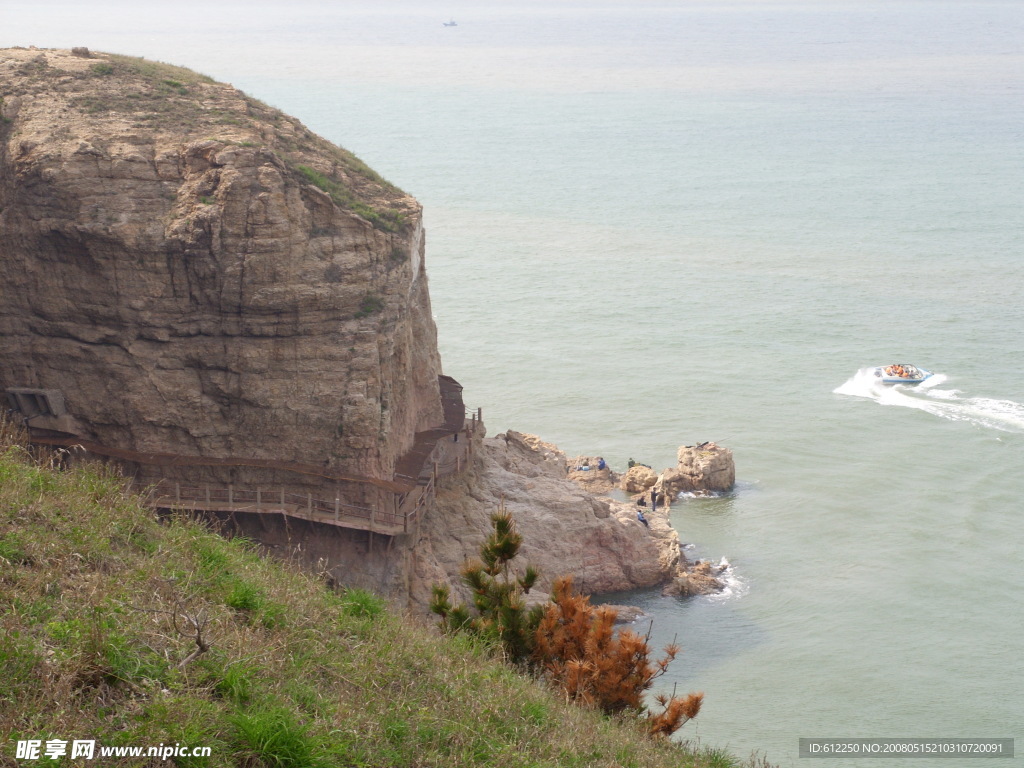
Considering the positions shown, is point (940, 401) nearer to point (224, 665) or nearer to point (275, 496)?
point (275, 496)

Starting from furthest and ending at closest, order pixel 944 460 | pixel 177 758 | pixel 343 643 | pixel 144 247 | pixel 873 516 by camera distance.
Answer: pixel 944 460 < pixel 873 516 < pixel 144 247 < pixel 343 643 < pixel 177 758

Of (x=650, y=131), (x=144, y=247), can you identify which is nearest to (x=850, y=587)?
(x=144, y=247)

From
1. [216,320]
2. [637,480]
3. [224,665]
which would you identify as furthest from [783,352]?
[224,665]

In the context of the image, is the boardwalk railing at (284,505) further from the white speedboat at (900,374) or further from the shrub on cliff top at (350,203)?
the white speedboat at (900,374)

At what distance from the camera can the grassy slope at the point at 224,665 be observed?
36.3 feet

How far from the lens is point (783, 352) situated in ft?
196

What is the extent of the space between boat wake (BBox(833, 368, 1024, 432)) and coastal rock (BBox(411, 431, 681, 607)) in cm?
1923

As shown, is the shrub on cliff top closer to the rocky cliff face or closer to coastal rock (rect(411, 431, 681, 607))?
the rocky cliff face

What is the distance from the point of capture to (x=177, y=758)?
1068cm

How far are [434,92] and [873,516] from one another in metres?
127

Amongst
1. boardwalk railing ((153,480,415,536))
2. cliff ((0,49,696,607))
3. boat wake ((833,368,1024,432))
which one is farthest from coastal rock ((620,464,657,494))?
boardwalk railing ((153,480,415,536))

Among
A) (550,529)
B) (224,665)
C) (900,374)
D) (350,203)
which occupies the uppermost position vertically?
(350,203)

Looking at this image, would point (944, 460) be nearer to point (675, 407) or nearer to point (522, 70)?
point (675, 407)

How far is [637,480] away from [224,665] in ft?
101
